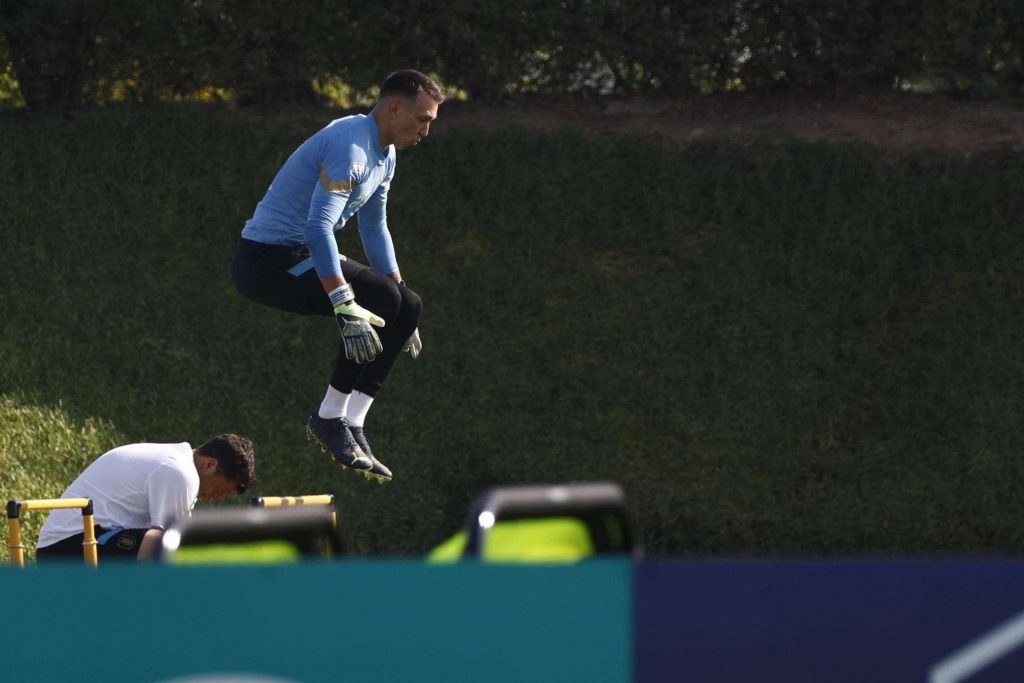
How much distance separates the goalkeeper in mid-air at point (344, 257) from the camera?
24.0 feet

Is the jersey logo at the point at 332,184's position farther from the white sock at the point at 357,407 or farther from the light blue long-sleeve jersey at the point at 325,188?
the white sock at the point at 357,407

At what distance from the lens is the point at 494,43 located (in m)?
12.7

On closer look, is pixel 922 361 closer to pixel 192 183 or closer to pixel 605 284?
pixel 605 284

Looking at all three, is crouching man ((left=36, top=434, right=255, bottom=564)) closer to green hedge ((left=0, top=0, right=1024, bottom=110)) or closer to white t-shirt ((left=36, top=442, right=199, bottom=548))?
white t-shirt ((left=36, top=442, right=199, bottom=548))

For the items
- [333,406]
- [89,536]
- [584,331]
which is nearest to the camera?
[89,536]

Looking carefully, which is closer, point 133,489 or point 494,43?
point 133,489

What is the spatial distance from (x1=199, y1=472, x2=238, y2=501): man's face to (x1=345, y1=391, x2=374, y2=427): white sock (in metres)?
0.80

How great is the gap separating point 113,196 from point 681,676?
963 cm

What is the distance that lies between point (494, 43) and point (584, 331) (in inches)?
109

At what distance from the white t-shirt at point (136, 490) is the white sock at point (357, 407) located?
95 cm

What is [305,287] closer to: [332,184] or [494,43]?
[332,184]

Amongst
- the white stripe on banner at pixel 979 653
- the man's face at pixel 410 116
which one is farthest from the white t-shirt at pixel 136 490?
the white stripe on banner at pixel 979 653


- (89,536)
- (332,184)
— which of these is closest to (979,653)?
(332,184)

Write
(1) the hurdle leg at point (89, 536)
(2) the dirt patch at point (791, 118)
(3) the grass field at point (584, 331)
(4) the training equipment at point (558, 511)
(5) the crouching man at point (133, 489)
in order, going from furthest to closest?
1. (2) the dirt patch at point (791, 118)
2. (3) the grass field at point (584, 331)
3. (5) the crouching man at point (133, 489)
4. (1) the hurdle leg at point (89, 536)
5. (4) the training equipment at point (558, 511)
